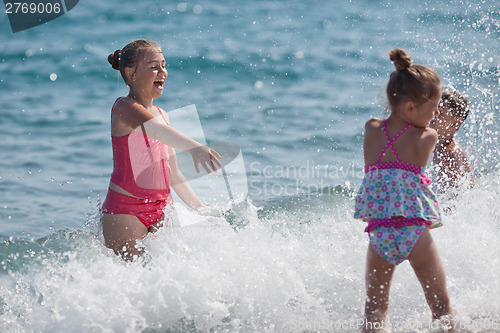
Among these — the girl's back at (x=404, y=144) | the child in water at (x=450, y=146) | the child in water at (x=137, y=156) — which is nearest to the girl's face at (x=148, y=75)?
the child in water at (x=137, y=156)

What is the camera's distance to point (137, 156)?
3.25 metres

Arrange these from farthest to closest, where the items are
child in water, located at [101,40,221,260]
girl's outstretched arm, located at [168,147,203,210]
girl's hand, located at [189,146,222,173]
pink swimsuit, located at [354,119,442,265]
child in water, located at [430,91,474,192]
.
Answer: child in water, located at [430,91,474,192] → girl's outstretched arm, located at [168,147,203,210] → child in water, located at [101,40,221,260] → girl's hand, located at [189,146,222,173] → pink swimsuit, located at [354,119,442,265]

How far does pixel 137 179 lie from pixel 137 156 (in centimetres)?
13

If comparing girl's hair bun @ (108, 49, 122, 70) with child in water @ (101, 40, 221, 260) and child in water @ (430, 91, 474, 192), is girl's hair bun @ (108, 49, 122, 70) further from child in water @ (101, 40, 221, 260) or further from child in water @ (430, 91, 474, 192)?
child in water @ (430, 91, 474, 192)

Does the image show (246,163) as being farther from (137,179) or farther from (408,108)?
(408,108)

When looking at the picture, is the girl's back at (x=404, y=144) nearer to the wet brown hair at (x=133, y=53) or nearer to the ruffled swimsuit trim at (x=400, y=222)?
the ruffled swimsuit trim at (x=400, y=222)

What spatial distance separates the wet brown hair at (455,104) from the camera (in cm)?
382

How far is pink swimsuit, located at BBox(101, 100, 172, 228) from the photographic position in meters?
3.21

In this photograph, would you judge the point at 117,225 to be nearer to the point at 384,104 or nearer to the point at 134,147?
the point at 134,147

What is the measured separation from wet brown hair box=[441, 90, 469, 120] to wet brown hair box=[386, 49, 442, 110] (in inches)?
52.1

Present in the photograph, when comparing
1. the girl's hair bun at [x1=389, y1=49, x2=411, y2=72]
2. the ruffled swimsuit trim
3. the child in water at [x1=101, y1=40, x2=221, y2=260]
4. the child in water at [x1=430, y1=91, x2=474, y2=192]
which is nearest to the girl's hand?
the child in water at [x1=101, y1=40, x2=221, y2=260]

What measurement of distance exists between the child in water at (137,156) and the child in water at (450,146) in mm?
1818

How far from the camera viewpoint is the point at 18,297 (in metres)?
3.21

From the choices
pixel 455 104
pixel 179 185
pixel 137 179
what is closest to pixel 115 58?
pixel 137 179
